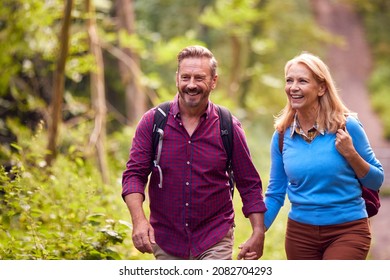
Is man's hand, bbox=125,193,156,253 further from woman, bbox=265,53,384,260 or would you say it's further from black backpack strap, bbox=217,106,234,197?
woman, bbox=265,53,384,260

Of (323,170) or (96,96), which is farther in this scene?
(96,96)

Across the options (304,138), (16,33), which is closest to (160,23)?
(16,33)

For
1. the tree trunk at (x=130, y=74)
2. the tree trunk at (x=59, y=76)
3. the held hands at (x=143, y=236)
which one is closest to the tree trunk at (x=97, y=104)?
the tree trunk at (x=59, y=76)

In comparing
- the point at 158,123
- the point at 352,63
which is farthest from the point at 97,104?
the point at 352,63

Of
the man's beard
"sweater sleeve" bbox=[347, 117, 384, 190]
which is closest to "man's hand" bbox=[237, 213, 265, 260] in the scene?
"sweater sleeve" bbox=[347, 117, 384, 190]

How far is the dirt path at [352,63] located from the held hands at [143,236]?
19469 millimetres

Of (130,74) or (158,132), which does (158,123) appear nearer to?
(158,132)

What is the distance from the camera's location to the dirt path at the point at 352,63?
30516mm

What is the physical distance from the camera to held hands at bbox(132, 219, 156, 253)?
4473mm

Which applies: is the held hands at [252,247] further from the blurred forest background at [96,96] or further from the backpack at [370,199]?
the blurred forest background at [96,96]

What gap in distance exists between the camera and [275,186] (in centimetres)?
517

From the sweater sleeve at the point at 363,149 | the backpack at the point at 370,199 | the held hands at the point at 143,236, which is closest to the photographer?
the held hands at the point at 143,236

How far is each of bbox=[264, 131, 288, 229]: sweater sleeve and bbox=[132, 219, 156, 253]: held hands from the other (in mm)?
923

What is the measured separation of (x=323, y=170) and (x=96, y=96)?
6510mm
